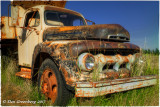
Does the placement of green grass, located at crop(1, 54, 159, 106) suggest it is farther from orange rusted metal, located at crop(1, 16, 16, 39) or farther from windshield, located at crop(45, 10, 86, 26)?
orange rusted metal, located at crop(1, 16, 16, 39)

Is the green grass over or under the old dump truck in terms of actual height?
under

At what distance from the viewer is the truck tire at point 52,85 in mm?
2135

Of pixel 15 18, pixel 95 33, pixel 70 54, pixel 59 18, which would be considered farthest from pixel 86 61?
pixel 15 18

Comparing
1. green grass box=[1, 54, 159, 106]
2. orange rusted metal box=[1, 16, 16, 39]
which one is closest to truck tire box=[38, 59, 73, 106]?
green grass box=[1, 54, 159, 106]

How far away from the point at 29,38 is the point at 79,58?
1.89 m

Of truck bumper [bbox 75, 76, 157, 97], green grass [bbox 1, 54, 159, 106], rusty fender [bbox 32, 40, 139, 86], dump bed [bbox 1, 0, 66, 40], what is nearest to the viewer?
truck bumper [bbox 75, 76, 157, 97]

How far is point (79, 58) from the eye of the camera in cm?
209

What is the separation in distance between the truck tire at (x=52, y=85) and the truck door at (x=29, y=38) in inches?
36.3

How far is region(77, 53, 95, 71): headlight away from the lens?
205 centimetres

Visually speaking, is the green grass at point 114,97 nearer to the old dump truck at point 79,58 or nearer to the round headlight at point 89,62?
the old dump truck at point 79,58

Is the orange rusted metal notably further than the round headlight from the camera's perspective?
Yes

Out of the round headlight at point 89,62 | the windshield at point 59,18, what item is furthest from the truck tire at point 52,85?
the windshield at point 59,18

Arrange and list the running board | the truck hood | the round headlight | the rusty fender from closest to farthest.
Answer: the rusty fender → the round headlight → the truck hood → the running board

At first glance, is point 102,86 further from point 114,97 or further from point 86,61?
point 114,97
